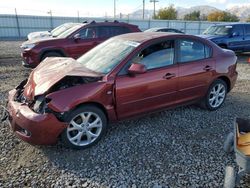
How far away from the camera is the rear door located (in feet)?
13.9

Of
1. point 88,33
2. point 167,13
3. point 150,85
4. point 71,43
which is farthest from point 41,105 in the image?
point 167,13

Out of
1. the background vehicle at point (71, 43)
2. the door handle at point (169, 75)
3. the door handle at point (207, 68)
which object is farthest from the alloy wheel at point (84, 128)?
the background vehicle at point (71, 43)

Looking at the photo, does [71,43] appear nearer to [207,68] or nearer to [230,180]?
[207,68]

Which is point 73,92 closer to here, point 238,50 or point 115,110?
point 115,110

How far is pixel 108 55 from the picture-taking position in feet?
13.0

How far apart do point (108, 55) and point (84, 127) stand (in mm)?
1271

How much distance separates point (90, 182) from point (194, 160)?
143cm

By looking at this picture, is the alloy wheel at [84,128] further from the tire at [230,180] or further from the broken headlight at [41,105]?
the tire at [230,180]

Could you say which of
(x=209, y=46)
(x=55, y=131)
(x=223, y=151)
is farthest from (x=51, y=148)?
(x=209, y=46)

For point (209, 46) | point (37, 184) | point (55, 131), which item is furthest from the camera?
point (209, 46)

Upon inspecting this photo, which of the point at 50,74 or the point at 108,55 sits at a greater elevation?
the point at 108,55

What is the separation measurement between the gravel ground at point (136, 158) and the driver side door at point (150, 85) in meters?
0.42

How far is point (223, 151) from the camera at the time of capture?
3469 millimetres

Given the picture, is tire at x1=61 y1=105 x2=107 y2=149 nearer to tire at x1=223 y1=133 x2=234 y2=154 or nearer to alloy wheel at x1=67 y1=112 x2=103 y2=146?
alloy wheel at x1=67 y1=112 x2=103 y2=146
